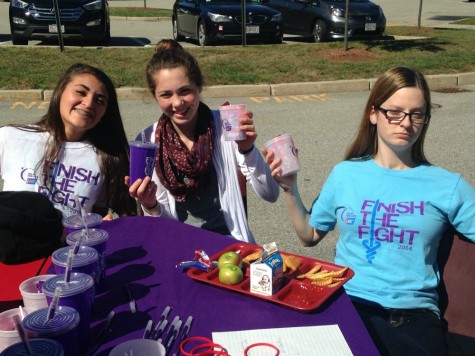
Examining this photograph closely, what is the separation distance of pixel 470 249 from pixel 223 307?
108 cm

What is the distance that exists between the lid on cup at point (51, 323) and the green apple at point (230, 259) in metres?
0.73

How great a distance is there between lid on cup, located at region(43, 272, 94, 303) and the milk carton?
1.90 ft

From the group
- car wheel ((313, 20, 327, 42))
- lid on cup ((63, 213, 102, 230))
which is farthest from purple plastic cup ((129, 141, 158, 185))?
car wheel ((313, 20, 327, 42))

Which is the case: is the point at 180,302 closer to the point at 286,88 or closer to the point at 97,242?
the point at 97,242

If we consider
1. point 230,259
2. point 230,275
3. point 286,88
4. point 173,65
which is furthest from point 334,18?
point 230,275

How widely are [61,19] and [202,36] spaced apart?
10.3 ft

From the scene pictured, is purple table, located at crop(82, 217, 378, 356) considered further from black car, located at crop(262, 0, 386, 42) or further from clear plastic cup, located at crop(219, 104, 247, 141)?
black car, located at crop(262, 0, 386, 42)

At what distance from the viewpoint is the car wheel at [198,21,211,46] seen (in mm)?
13328

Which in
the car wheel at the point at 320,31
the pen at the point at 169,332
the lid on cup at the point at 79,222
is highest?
the car wheel at the point at 320,31

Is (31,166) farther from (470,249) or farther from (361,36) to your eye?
(361,36)

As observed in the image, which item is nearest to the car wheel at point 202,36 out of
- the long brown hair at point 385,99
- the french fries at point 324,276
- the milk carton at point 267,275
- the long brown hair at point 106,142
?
the long brown hair at point 106,142

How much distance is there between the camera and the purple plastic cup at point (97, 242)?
6.51 feet

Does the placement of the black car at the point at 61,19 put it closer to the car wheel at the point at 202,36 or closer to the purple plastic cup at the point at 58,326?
the car wheel at the point at 202,36

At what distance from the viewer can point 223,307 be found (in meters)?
1.96
